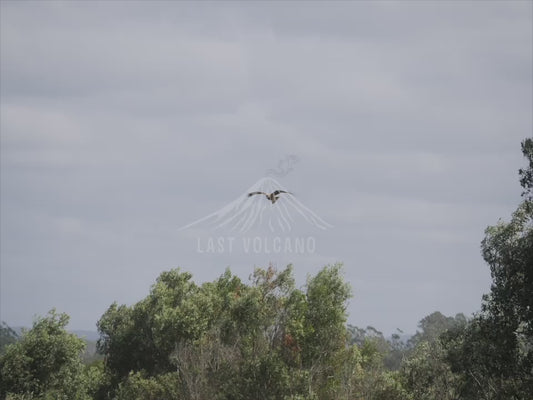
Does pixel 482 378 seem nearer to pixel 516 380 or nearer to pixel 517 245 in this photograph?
pixel 516 380

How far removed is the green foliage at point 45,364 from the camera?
44.7 metres

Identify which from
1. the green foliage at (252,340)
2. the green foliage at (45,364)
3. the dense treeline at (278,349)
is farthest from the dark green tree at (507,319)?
the green foliage at (45,364)

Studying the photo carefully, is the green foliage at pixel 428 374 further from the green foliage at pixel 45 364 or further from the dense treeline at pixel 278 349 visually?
the green foliage at pixel 45 364

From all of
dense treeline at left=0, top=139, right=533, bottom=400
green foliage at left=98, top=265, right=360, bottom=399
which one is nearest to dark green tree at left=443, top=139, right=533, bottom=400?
dense treeline at left=0, top=139, right=533, bottom=400

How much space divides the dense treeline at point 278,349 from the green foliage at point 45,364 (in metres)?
0.06

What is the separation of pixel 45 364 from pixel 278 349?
16.4 metres

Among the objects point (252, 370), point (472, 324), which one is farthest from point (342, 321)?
point (472, 324)

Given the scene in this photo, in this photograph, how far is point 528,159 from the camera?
29625mm

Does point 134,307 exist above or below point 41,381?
above

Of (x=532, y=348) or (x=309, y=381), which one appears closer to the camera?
(x=532, y=348)

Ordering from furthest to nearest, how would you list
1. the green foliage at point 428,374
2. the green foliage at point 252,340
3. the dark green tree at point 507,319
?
the green foliage at point 428,374 → the green foliage at point 252,340 → the dark green tree at point 507,319

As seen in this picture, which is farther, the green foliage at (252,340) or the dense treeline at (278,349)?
the green foliage at (252,340)

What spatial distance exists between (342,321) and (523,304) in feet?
42.3

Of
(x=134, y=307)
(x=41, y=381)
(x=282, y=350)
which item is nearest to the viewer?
(x=282, y=350)
